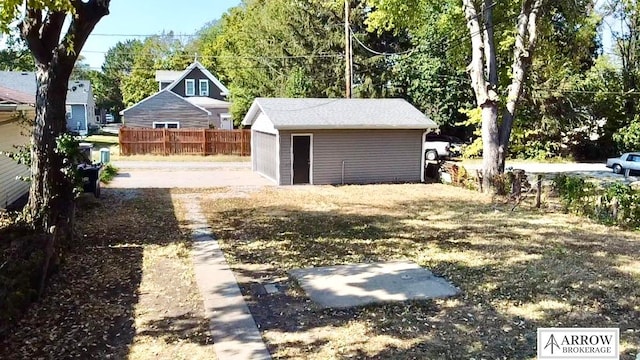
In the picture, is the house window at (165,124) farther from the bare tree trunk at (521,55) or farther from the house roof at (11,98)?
the bare tree trunk at (521,55)

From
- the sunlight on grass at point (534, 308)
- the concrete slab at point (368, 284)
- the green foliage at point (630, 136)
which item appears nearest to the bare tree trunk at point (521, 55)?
the concrete slab at point (368, 284)

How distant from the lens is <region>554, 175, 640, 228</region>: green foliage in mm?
10836

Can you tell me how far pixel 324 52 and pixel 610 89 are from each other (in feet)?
53.9

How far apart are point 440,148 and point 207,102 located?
58.7 feet

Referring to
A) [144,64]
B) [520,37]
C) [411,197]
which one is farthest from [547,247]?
[144,64]

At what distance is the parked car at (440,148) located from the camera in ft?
90.4

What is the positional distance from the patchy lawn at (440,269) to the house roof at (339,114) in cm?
382

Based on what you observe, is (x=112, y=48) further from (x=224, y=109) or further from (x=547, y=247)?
(x=547, y=247)

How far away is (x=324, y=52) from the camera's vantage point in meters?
29.6

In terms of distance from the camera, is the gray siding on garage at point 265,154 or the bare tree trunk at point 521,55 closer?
the bare tree trunk at point 521,55

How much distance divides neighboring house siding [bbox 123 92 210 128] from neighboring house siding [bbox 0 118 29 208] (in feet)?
59.5

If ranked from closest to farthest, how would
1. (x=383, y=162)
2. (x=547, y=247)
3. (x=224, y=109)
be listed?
(x=547, y=247) → (x=383, y=162) → (x=224, y=109)

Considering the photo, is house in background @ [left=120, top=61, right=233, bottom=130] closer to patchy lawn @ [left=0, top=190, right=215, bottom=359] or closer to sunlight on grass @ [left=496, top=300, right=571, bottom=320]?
patchy lawn @ [left=0, top=190, right=215, bottom=359]

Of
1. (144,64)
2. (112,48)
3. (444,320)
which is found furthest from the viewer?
(112,48)
